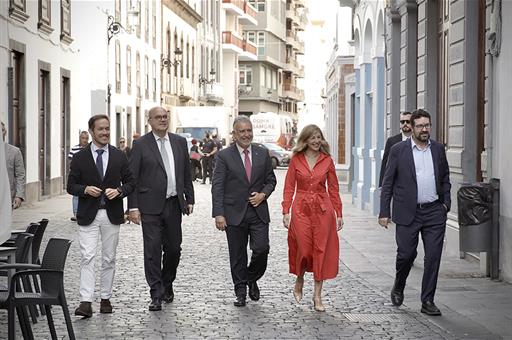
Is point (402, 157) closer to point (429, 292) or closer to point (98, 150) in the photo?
point (429, 292)

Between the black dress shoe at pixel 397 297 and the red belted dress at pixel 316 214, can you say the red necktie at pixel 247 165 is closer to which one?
the red belted dress at pixel 316 214

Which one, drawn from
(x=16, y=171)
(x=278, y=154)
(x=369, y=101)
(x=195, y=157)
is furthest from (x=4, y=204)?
(x=278, y=154)

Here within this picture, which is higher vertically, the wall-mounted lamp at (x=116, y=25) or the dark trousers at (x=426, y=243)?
the wall-mounted lamp at (x=116, y=25)

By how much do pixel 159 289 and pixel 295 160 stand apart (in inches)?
68.5

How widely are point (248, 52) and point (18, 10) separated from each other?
209ft

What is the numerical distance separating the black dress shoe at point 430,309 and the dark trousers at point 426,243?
39mm

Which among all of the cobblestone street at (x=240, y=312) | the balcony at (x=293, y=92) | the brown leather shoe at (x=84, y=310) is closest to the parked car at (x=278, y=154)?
the cobblestone street at (x=240, y=312)

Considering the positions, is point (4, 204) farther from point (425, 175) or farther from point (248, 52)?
point (248, 52)

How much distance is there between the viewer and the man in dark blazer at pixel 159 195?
11.3m

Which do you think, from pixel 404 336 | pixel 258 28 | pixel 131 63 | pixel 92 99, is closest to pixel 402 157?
pixel 404 336

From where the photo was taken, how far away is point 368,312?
1102 cm

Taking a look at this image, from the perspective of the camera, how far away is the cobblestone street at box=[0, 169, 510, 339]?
9797mm

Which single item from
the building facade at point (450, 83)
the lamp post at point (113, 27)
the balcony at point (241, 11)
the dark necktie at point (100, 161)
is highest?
the balcony at point (241, 11)

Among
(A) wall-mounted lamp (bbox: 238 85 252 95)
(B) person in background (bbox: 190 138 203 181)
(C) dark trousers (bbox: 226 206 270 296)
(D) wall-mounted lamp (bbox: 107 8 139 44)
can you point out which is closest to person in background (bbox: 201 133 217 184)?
(B) person in background (bbox: 190 138 203 181)
